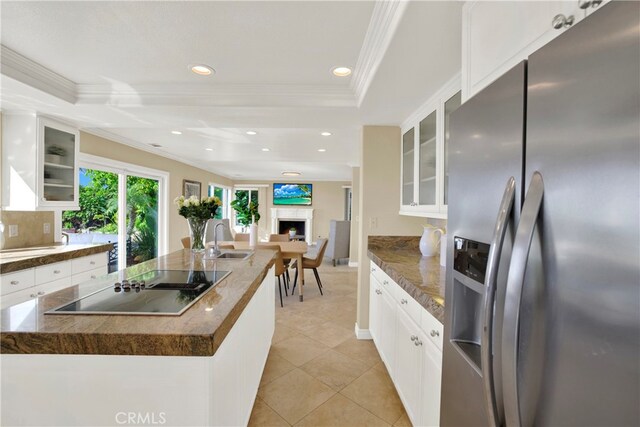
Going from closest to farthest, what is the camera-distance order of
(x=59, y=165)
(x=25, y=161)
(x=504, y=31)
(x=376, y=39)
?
(x=504, y=31), (x=376, y=39), (x=25, y=161), (x=59, y=165)

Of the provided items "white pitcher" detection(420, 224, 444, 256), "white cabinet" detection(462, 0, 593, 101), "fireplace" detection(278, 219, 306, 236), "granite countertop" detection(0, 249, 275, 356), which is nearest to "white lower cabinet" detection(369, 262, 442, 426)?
"white pitcher" detection(420, 224, 444, 256)

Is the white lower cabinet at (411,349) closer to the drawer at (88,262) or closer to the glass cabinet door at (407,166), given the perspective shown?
the glass cabinet door at (407,166)

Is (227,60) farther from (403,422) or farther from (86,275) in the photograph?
(403,422)

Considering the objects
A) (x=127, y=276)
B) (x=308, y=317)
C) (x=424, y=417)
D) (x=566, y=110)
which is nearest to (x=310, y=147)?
(x=308, y=317)

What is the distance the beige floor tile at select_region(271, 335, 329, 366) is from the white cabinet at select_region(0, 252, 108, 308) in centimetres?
193

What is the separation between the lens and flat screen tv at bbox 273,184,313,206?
387 inches

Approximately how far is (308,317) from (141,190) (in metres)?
3.40

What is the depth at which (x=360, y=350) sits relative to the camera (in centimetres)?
272

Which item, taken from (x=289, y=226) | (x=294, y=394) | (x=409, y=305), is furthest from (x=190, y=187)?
(x=409, y=305)

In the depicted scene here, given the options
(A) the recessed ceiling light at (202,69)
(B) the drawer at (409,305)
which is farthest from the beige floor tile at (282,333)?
(A) the recessed ceiling light at (202,69)

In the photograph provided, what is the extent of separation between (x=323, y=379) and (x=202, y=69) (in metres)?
2.48

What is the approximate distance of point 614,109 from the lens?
18.8 inches

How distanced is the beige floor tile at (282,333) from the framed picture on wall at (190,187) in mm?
3885

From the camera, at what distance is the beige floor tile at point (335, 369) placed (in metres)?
2.23
